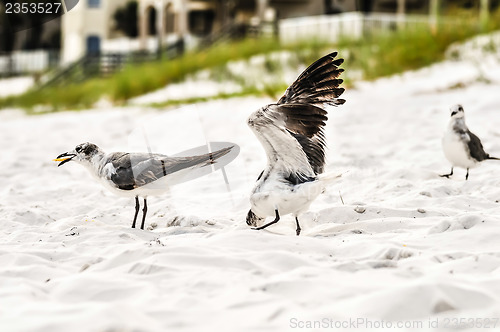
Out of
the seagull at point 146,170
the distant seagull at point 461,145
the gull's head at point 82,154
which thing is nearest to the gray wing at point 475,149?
the distant seagull at point 461,145

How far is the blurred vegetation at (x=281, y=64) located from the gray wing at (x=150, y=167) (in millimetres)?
5818

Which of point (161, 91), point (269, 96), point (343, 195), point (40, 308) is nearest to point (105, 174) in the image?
point (40, 308)

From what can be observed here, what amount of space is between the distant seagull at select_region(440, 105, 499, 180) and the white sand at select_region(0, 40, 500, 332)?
0.15m

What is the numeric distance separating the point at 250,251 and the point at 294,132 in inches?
27.7

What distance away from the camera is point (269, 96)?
902 cm

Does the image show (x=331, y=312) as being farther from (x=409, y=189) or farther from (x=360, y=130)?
(x=360, y=130)

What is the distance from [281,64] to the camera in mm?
12297

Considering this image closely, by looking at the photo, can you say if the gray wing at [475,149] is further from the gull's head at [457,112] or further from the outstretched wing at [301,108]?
the outstretched wing at [301,108]

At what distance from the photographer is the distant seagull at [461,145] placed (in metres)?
4.38

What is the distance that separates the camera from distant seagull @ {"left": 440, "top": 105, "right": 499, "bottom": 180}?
4375 millimetres

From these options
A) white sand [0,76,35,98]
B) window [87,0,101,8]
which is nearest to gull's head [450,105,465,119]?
white sand [0,76,35,98]

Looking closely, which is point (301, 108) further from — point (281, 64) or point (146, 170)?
point (281, 64)

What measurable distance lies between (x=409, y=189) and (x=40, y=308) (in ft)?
9.44

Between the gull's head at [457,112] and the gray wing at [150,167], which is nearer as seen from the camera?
the gray wing at [150,167]
